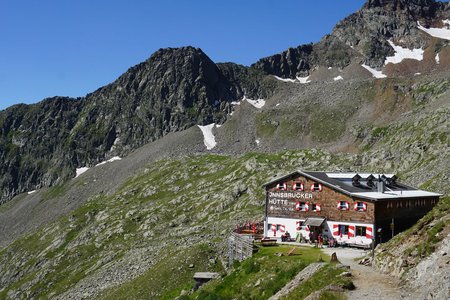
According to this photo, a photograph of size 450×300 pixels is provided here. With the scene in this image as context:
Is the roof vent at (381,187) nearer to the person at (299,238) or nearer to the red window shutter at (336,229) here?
the red window shutter at (336,229)

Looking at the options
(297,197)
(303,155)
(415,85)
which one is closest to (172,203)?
(303,155)

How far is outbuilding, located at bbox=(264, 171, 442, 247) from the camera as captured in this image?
169ft

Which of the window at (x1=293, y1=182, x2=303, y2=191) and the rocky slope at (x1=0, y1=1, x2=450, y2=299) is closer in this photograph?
the window at (x1=293, y1=182, x2=303, y2=191)

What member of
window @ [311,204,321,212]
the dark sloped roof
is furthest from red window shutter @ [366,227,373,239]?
window @ [311,204,321,212]

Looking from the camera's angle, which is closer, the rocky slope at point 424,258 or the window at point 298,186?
the rocky slope at point 424,258

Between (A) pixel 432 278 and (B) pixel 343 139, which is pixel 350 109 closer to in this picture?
(B) pixel 343 139

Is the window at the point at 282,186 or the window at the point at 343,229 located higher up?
the window at the point at 282,186

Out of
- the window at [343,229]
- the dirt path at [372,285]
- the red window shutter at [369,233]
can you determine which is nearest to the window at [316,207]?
the window at [343,229]

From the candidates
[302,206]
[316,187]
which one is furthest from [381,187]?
[302,206]

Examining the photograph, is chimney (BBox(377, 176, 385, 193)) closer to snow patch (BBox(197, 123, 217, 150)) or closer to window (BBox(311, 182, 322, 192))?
window (BBox(311, 182, 322, 192))

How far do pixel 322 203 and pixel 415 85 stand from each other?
430 feet

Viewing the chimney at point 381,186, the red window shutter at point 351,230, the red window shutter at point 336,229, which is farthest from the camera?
the chimney at point 381,186

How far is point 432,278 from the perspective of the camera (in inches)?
939

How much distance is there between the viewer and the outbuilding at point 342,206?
169ft
